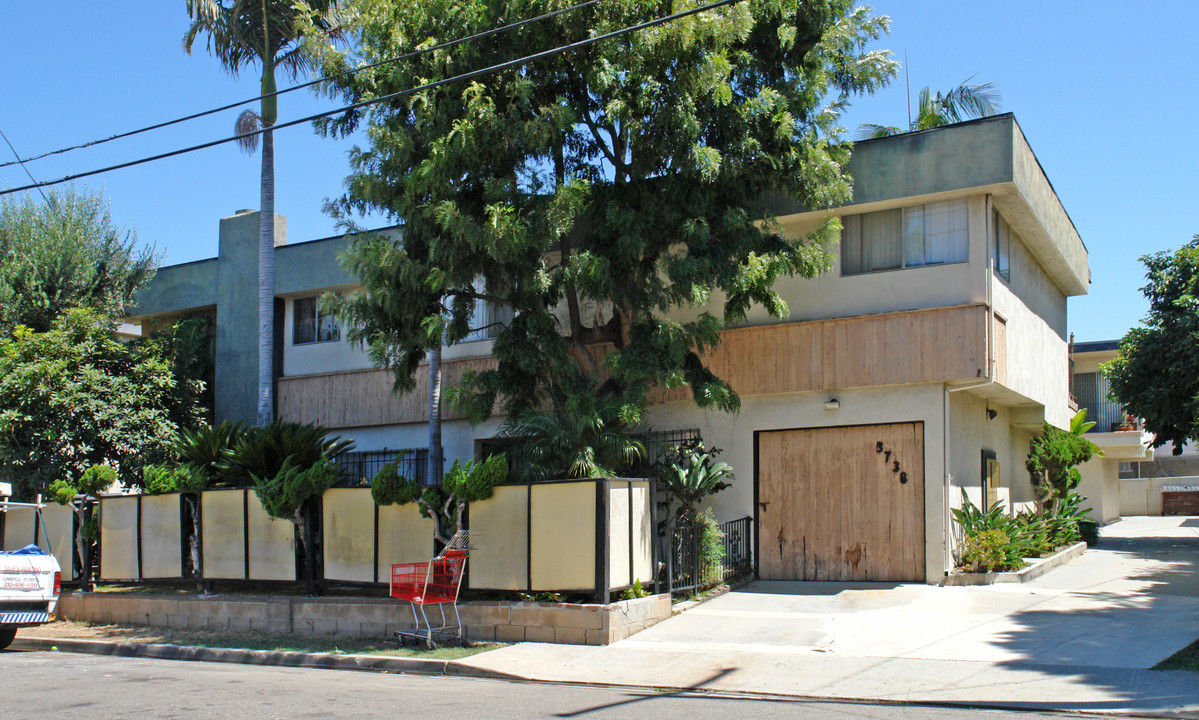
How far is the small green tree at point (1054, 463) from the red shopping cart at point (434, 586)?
37.2ft

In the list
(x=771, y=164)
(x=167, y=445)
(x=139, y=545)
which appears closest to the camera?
(x=771, y=164)

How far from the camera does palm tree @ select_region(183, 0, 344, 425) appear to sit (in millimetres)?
19438

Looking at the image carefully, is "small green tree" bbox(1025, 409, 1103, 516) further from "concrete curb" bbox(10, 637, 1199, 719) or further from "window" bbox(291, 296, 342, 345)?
"window" bbox(291, 296, 342, 345)

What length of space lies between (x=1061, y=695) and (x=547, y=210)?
27.0 ft

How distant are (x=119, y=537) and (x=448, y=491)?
23.6 feet

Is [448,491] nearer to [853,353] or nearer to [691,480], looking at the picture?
[691,480]

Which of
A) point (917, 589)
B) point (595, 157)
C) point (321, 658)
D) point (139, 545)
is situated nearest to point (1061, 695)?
point (917, 589)

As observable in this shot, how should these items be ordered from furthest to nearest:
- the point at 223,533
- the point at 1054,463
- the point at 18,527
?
the point at 1054,463 → the point at 18,527 → the point at 223,533

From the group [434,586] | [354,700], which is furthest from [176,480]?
[354,700]

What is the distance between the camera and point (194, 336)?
76.0 ft

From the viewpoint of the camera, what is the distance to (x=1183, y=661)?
9320mm

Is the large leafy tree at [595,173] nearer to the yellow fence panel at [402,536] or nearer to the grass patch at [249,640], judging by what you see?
the yellow fence panel at [402,536]

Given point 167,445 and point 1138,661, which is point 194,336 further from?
point 1138,661

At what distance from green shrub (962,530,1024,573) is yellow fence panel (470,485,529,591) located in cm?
664
